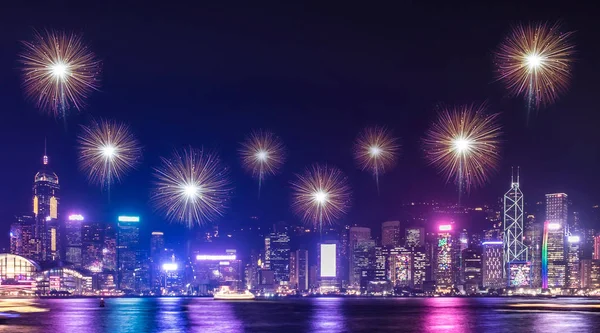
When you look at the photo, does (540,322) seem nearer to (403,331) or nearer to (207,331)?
(403,331)

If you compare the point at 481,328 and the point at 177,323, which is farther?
the point at 177,323

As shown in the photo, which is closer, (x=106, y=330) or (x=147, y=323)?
(x=106, y=330)

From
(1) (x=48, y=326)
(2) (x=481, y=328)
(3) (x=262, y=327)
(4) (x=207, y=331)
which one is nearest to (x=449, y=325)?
(2) (x=481, y=328)

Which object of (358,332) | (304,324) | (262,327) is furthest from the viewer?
(304,324)

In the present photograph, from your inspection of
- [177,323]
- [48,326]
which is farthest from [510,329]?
[48,326]

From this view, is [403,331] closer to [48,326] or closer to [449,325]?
[449,325]

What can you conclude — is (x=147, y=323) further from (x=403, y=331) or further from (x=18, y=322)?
(x=403, y=331)

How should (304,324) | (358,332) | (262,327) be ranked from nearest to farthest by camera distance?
(358,332) < (262,327) < (304,324)
